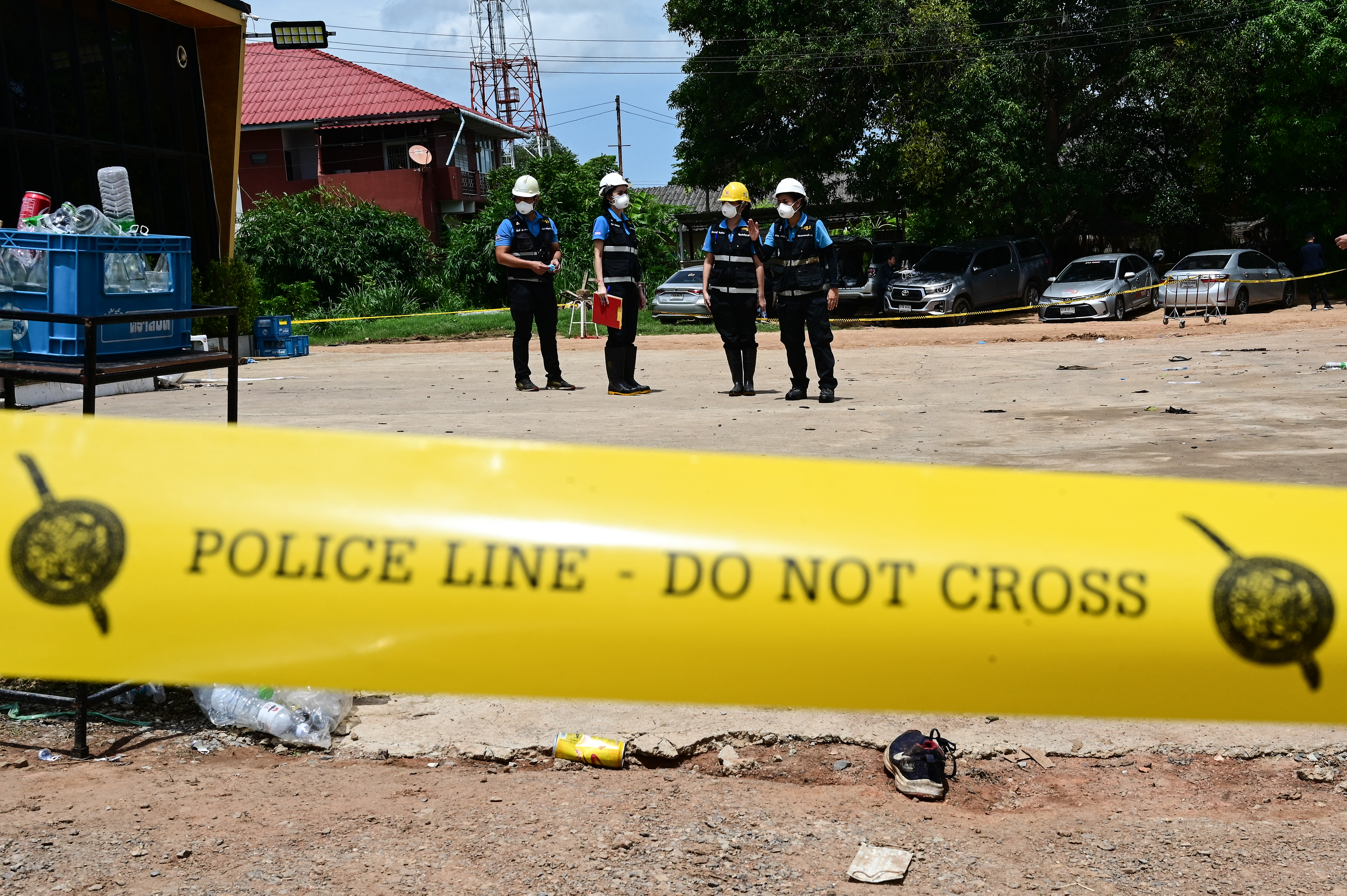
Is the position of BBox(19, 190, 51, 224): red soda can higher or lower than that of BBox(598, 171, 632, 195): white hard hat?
lower

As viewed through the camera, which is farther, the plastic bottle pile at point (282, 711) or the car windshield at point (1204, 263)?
the car windshield at point (1204, 263)

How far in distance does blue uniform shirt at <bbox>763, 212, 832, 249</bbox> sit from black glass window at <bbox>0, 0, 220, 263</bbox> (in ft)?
24.9

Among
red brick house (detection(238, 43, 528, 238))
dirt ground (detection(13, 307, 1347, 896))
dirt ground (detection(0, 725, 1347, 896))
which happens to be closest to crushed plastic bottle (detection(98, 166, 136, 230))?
dirt ground (detection(13, 307, 1347, 896))

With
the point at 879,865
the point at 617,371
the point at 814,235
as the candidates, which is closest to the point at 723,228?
the point at 814,235

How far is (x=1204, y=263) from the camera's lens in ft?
87.7

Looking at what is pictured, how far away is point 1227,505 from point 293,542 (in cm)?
103

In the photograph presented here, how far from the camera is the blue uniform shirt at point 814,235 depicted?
1098cm

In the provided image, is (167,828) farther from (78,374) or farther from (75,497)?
(75,497)

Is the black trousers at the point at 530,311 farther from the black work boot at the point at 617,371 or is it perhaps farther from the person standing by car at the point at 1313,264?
the person standing by car at the point at 1313,264

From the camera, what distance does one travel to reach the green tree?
3097cm

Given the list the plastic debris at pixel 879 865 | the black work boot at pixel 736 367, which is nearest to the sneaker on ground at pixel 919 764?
the plastic debris at pixel 879 865

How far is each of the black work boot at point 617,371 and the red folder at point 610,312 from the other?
1.56ft

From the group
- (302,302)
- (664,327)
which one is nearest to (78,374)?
(664,327)

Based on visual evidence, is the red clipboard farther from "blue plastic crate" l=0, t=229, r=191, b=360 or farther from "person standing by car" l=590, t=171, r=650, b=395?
"blue plastic crate" l=0, t=229, r=191, b=360
